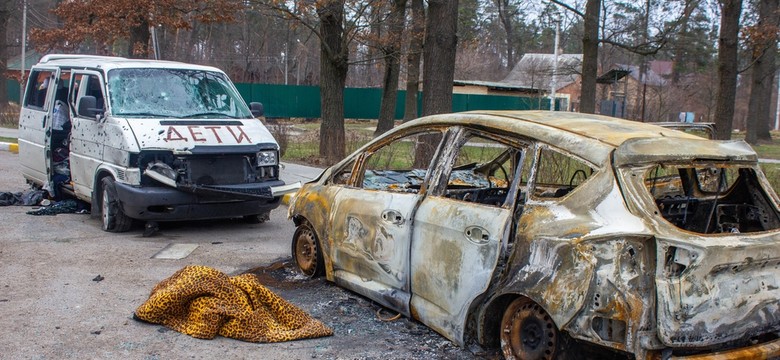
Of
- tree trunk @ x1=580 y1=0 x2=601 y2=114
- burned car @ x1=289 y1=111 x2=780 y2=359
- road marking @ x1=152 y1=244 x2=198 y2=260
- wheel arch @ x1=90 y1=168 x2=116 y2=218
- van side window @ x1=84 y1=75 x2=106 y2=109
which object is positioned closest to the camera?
burned car @ x1=289 y1=111 x2=780 y2=359

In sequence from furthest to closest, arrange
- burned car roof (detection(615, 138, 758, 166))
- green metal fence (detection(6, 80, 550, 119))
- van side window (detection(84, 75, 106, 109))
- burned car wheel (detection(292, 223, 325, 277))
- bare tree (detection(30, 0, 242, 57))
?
green metal fence (detection(6, 80, 550, 119))
bare tree (detection(30, 0, 242, 57))
van side window (detection(84, 75, 106, 109))
burned car wheel (detection(292, 223, 325, 277))
burned car roof (detection(615, 138, 758, 166))

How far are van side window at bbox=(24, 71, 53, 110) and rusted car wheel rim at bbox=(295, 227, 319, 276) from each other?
212 inches

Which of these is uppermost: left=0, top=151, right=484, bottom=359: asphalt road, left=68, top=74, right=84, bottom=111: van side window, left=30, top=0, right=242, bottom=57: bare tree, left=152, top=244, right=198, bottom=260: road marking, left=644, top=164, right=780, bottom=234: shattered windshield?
left=30, top=0, right=242, bottom=57: bare tree

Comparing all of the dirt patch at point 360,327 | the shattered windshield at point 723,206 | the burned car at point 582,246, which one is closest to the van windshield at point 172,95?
the dirt patch at point 360,327

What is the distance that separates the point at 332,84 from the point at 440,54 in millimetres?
5296

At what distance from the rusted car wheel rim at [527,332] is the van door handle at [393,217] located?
114 cm

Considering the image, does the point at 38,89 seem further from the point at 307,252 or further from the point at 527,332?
the point at 527,332

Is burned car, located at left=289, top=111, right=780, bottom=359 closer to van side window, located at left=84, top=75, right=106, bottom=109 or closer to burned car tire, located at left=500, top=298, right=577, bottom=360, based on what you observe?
burned car tire, located at left=500, top=298, right=577, bottom=360

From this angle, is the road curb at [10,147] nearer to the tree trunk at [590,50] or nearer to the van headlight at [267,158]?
the van headlight at [267,158]

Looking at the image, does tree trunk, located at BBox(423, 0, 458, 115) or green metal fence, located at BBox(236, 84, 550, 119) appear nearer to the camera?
tree trunk, located at BBox(423, 0, 458, 115)

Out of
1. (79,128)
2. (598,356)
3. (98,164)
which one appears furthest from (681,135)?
(79,128)

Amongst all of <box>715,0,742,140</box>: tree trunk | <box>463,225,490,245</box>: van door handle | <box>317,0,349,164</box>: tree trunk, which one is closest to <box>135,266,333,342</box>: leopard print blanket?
<box>463,225,490,245</box>: van door handle

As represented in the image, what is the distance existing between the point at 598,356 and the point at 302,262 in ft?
10.8

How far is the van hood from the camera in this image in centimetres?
821
